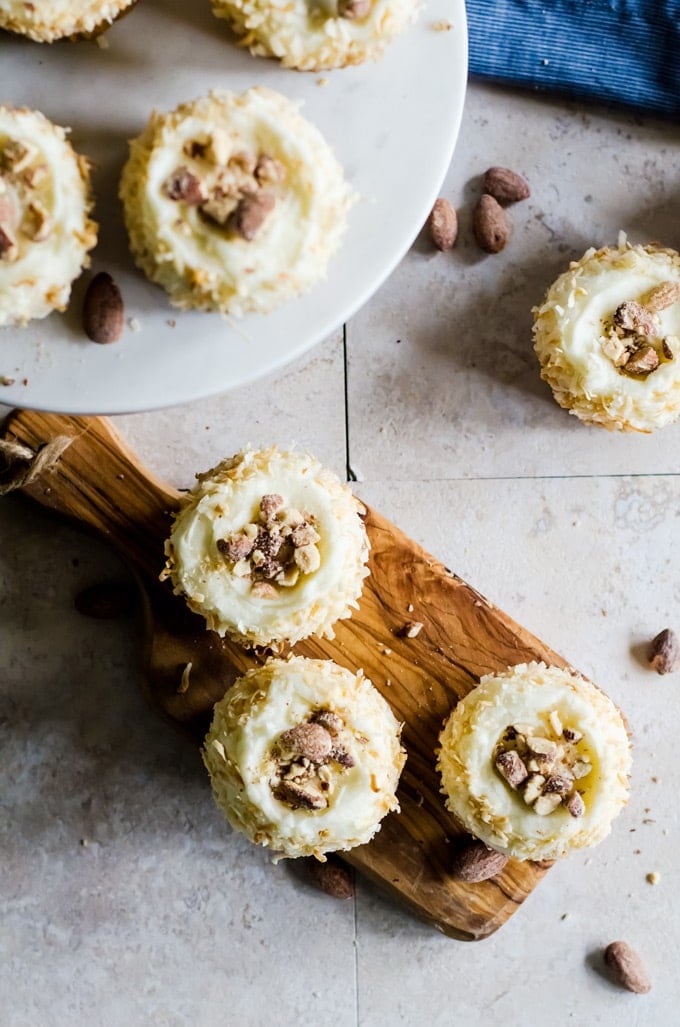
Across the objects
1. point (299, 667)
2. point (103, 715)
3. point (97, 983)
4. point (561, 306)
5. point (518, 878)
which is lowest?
point (97, 983)

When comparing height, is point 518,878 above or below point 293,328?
below

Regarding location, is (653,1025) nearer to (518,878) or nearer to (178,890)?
(518,878)

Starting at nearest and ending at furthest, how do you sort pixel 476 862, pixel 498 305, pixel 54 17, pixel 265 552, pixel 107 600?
pixel 54 17 < pixel 265 552 < pixel 476 862 < pixel 107 600 < pixel 498 305

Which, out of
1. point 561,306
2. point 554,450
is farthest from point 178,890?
point 561,306

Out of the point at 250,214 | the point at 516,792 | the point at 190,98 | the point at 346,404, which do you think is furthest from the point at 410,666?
the point at 190,98

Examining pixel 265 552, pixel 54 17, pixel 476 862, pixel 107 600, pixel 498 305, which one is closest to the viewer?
pixel 54 17

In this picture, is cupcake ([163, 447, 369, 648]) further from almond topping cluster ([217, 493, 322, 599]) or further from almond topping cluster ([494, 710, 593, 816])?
almond topping cluster ([494, 710, 593, 816])

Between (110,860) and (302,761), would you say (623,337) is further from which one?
(110,860)
